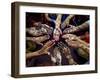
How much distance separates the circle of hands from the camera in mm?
2045

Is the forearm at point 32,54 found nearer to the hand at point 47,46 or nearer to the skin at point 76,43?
the hand at point 47,46

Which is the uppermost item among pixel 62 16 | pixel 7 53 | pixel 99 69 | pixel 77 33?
pixel 62 16

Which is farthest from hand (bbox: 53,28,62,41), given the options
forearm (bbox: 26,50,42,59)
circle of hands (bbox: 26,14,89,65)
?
forearm (bbox: 26,50,42,59)

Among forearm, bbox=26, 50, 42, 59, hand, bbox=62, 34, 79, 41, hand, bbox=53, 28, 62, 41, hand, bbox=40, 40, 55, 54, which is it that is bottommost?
forearm, bbox=26, 50, 42, 59

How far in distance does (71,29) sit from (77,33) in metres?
0.07

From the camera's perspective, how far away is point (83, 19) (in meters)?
2.21

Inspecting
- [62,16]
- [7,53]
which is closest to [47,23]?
[62,16]

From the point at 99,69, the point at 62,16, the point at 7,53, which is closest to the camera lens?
the point at 7,53

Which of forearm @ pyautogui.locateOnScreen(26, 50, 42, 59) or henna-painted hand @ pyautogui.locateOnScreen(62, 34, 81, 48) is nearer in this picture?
forearm @ pyautogui.locateOnScreen(26, 50, 42, 59)

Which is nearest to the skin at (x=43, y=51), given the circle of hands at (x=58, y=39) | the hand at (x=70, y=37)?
the circle of hands at (x=58, y=39)

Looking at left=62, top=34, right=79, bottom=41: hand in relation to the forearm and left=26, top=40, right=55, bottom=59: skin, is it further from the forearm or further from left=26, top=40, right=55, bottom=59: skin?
the forearm

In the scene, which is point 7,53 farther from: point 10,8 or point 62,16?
point 62,16

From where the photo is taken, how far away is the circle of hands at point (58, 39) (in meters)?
2.04

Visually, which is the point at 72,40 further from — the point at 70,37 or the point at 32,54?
the point at 32,54
